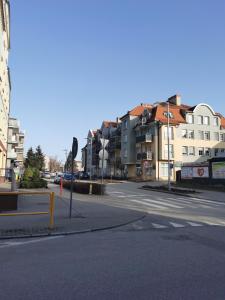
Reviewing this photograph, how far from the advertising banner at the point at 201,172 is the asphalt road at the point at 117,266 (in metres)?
25.1

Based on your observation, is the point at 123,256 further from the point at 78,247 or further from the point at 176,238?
the point at 176,238

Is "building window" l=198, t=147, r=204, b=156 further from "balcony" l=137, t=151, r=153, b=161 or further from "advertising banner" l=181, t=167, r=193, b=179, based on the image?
"advertising banner" l=181, t=167, r=193, b=179

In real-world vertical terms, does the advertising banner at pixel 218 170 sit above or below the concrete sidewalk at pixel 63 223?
above

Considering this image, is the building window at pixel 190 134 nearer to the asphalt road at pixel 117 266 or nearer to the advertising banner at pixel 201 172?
the advertising banner at pixel 201 172

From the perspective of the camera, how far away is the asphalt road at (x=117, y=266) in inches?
189

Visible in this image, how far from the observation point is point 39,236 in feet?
30.9

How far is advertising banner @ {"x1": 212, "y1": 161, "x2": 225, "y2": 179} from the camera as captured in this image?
32.0m

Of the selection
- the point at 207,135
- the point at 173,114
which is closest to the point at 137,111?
the point at 173,114

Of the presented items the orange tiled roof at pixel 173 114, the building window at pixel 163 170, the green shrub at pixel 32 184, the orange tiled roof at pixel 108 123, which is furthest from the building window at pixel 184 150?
the green shrub at pixel 32 184

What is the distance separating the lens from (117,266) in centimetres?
620

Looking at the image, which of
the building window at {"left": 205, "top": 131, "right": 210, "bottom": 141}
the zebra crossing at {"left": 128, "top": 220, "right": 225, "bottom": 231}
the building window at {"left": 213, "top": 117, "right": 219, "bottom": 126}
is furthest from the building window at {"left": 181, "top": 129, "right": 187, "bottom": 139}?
the zebra crossing at {"left": 128, "top": 220, "right": 225, "bottom": 231}

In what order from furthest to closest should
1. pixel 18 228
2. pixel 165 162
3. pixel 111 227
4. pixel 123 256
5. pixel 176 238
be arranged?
pixel 165 162 < pixel 111 227 < pixel 18 228 < pixel 176 238 < pixel 123 256

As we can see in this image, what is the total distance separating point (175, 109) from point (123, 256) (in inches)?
2173

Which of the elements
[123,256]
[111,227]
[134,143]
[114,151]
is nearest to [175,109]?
[134,143]
